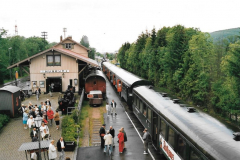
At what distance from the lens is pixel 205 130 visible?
7809mm

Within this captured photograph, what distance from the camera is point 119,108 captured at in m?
24.7

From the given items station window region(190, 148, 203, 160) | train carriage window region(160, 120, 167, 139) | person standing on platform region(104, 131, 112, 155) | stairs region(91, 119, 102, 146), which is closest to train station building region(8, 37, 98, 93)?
stairs region(91, 119, 102, 146)

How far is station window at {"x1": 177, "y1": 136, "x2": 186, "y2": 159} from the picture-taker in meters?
8.38

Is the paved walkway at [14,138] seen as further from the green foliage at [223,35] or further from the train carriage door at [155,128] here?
the green foliage at [223,35]

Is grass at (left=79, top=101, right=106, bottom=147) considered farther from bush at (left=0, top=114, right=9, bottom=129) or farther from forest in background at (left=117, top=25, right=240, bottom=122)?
forest in background at (left=117, top=25, right=240, bottom=122)

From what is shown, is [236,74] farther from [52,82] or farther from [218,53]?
[52,82]

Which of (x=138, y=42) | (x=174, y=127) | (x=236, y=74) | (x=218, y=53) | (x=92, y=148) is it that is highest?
(x=138, y=42)

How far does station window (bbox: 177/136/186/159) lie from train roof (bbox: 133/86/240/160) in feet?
1.33

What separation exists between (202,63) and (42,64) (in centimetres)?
2089

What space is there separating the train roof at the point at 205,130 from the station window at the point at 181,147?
41 cm

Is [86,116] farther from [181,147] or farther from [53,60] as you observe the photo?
[181,147]

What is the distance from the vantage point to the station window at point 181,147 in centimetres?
838

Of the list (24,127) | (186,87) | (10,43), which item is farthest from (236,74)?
(10,43)

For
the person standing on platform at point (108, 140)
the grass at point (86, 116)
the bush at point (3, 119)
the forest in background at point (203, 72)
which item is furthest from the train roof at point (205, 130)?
the bush at point (3, 119)
